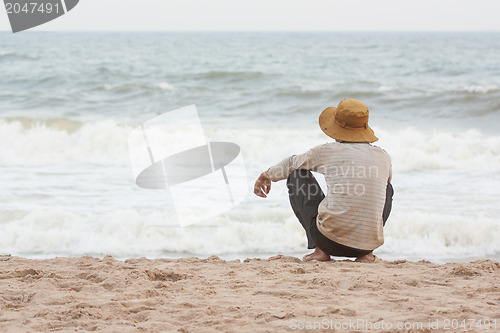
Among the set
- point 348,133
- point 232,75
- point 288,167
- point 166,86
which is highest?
point 348,133

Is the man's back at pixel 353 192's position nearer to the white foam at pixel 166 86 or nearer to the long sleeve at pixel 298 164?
the long sleeve at pixel 298 164

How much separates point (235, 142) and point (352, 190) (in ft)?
21.6

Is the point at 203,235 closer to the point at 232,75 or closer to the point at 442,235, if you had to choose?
the point at 442,235

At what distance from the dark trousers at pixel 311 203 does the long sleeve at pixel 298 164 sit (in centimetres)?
4

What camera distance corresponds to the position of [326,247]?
342 centimetres

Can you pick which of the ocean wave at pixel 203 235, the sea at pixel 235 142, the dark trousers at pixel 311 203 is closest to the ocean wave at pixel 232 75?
the sea at pixel 235 142

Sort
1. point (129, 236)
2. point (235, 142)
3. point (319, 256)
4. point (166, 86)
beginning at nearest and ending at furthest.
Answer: point (319, 256)
point (129, 236)
point (235, 142)
point (166, 86)

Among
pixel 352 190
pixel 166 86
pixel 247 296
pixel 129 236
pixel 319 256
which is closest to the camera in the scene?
pixel 247 296

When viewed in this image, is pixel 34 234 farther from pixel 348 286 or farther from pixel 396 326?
pixel 396 326

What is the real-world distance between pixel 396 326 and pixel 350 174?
3.69 feet

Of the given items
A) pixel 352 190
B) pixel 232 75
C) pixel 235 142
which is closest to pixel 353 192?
pixel 352 190

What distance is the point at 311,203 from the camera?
11.0 ft

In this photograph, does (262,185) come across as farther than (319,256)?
No

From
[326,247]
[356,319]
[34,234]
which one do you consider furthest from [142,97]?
[356,319]
